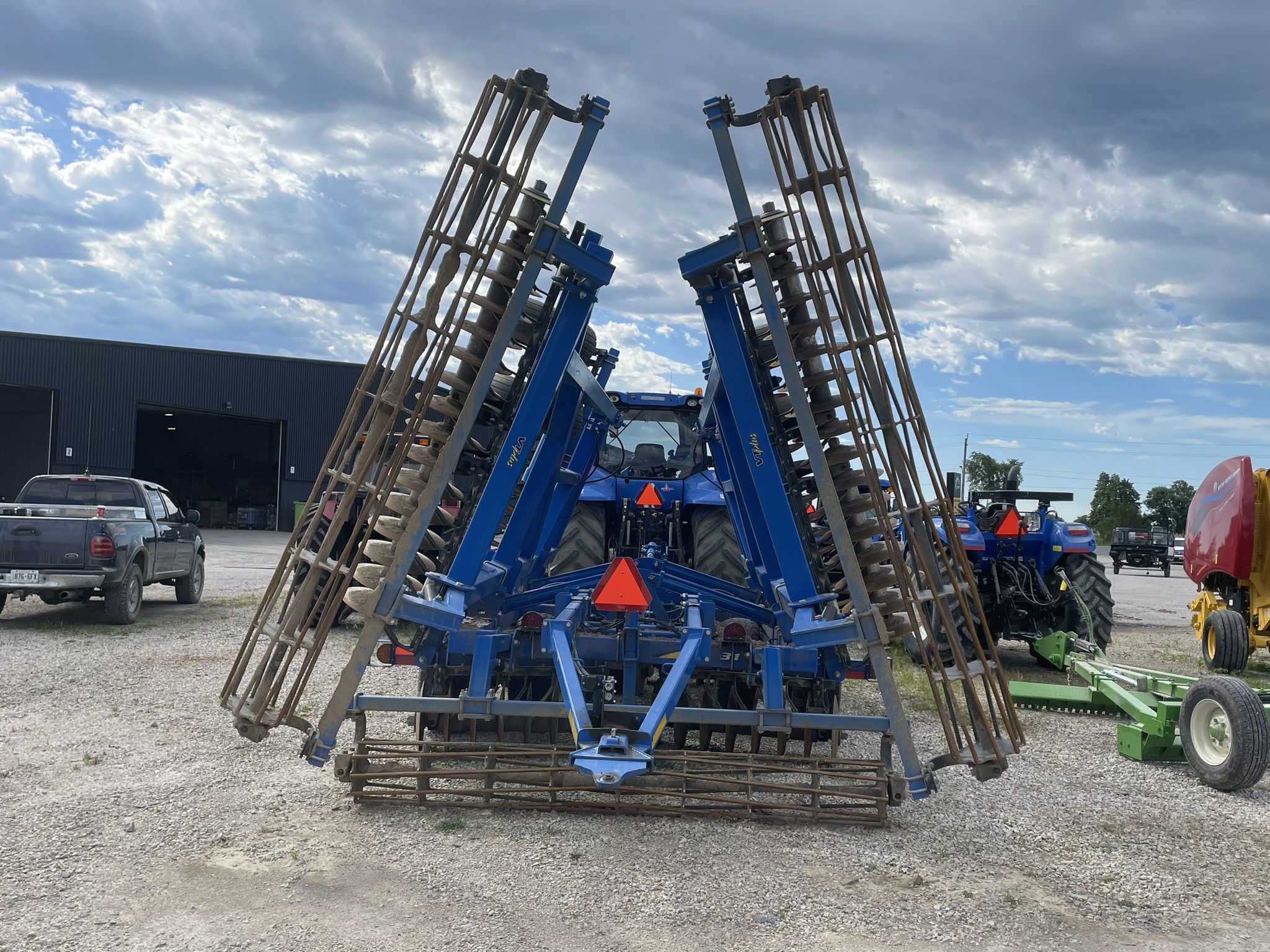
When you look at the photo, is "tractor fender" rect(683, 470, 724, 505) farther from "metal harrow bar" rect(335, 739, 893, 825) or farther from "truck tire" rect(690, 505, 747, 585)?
"metal harrow bar" rect(335, 739, 893, 825)

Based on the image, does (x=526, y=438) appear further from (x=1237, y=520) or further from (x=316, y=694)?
(x=1237, y=520)

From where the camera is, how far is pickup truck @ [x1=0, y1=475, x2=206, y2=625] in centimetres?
1073

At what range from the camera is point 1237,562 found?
10.1 metres

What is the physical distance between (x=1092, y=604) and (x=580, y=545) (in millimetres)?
5753

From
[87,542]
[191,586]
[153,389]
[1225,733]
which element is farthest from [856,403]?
[153,389]

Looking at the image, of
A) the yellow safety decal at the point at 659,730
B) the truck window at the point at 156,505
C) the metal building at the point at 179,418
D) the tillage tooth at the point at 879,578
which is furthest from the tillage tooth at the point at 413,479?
the metal building at the point at 179,418

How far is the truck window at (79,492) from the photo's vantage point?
12.3 m

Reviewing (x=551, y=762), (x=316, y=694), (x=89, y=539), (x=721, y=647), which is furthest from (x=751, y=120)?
(x=89, y=539)

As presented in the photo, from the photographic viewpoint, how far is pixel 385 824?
478 centimetres

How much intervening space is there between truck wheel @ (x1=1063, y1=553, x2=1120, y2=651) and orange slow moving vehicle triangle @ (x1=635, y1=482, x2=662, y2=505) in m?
4.86

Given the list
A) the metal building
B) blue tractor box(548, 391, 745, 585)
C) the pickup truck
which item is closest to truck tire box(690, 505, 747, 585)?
blue tractor box(548, 391, 745, 585)

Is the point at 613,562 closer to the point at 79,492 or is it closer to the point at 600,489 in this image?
the point at 600,489

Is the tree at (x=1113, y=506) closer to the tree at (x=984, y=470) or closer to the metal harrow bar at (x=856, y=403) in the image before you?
the tree at (x=984, y=470)

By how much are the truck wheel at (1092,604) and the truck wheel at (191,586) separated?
35.8ft
